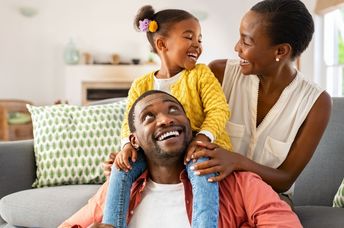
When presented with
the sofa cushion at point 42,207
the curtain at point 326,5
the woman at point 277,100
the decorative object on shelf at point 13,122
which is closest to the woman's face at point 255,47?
the woman at point 277,100

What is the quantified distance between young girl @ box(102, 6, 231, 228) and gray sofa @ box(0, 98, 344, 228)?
0.52 m

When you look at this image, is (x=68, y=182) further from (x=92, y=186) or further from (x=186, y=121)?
(x=186, y=121)

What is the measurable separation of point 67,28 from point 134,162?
5700 millimetres

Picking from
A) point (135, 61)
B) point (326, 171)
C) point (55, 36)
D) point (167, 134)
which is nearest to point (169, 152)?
point (167, 134)

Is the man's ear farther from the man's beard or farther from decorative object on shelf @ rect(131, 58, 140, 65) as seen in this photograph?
decorative object on shelf @ rect(131, 58, 140, 65)

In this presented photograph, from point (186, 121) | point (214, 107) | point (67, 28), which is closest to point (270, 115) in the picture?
point (214, 107)

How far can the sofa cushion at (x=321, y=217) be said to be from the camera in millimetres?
1539

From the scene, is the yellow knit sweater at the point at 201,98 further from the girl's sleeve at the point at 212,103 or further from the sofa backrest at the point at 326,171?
the sofa backrest at the point at 326,171

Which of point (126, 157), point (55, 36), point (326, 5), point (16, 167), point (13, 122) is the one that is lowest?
point (13, 122)

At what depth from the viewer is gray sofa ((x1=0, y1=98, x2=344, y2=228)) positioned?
2074 mm

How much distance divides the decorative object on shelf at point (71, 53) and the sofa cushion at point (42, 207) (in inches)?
188

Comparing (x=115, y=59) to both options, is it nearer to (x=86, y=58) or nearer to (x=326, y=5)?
(x=86, y=58)

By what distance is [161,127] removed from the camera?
1.48m

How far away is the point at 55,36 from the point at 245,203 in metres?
5.97
